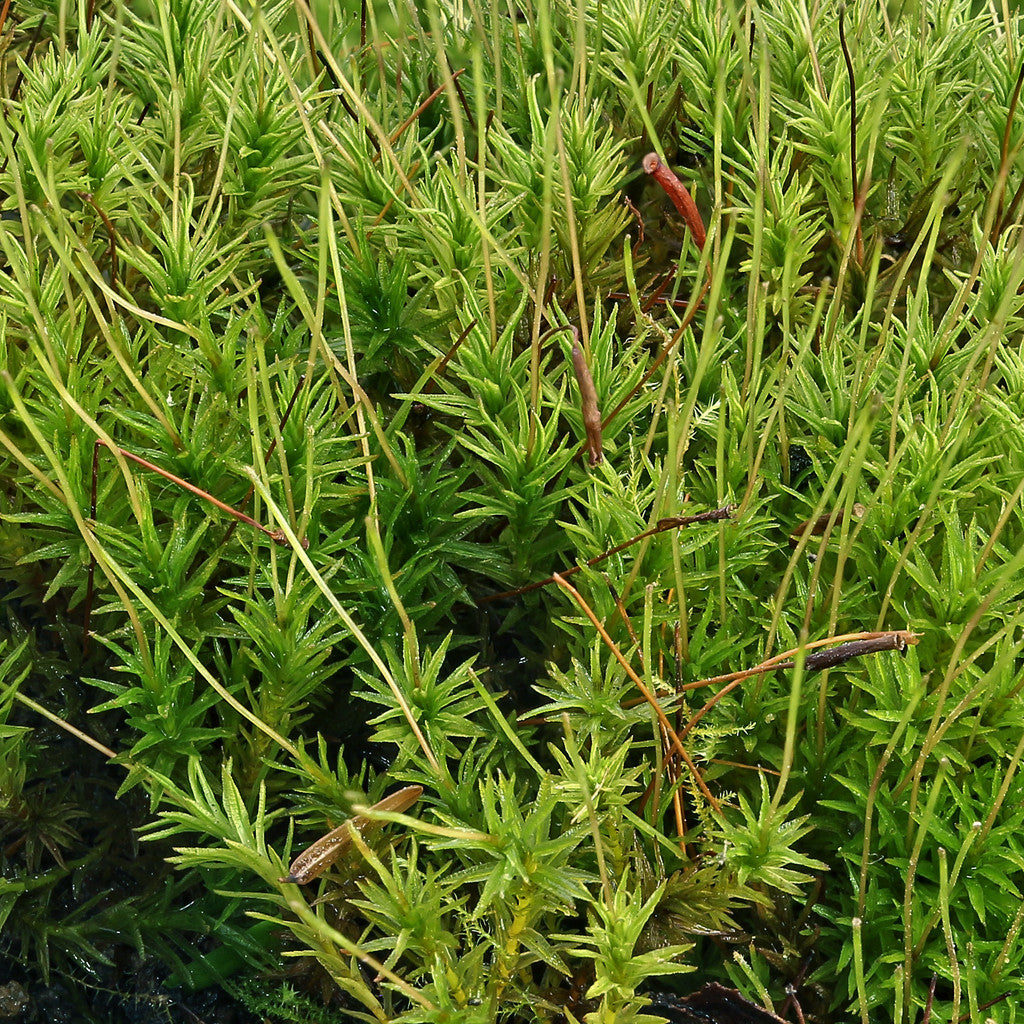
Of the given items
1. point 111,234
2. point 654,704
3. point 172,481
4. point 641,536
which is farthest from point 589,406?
point 111,234

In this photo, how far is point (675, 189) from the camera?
900mm

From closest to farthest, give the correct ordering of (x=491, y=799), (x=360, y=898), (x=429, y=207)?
(x=491, y=799)
(x=360, y=898)
(x=429, y=207)

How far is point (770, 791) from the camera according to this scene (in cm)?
90

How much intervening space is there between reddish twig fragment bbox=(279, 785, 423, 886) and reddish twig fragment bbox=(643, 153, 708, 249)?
52cm

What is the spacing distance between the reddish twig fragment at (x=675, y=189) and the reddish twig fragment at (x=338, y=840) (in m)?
0.52

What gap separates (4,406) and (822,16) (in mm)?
1016

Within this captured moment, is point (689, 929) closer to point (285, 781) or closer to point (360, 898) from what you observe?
point (360, 898)

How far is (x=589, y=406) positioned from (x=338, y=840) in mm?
405

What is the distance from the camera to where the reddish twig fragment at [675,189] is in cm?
84

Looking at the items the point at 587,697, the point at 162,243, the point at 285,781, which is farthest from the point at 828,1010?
the point at 162,243

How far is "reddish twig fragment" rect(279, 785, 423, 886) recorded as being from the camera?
0.81m

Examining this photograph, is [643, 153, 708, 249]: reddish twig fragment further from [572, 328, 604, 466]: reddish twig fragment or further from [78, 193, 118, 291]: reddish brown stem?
[78, 193, 118, 291]: reddish brown stem

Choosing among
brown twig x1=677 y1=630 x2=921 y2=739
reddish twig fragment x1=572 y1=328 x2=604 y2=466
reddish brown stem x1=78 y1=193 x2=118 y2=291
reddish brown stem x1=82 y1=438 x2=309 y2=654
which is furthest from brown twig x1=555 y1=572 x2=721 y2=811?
reddish brown stem x1=78 y1=193 x2=118 y2=291

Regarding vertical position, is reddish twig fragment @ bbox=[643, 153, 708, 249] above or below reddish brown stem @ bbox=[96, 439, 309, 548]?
above
